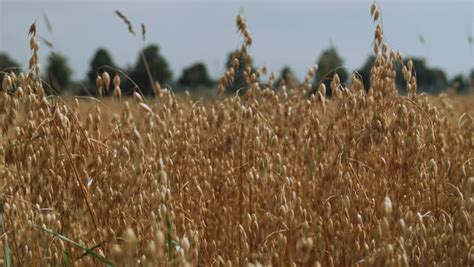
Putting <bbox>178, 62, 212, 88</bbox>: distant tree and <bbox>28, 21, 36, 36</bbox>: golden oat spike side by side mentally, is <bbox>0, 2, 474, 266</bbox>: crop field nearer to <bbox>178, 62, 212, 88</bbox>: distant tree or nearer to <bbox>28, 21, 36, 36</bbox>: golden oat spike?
<bbox>28, 21, 36, 36</bbox>: golden oat spike

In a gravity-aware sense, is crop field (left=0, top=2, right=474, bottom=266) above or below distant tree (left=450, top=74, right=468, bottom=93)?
below

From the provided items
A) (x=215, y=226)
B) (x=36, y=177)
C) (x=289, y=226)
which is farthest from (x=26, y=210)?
(x=289, y=226)

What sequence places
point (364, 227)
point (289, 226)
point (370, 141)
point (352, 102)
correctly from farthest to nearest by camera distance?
point (352, 102), point (370, 141), point (364, 227), point (289, 226)

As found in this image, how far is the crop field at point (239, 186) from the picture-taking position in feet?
6.15

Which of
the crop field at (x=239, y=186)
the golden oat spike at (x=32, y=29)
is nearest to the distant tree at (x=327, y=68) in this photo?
the crop field at (x=239, y=186)

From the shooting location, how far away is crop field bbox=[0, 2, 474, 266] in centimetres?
188

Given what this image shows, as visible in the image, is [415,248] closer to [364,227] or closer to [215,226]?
[364,227]

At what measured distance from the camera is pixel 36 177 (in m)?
2.09

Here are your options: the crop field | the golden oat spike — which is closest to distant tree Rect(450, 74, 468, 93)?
the crop field

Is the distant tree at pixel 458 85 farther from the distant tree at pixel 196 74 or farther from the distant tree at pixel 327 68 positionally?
the distant tree at pixel 196 74

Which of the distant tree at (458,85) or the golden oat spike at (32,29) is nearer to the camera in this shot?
the golden oat spike at (32,29)

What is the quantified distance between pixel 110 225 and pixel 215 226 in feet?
Result: 1.42

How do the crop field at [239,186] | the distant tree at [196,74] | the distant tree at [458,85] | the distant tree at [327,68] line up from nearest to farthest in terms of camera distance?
the crop field at [239,186] < the distant tree at [327,68] < the distant tree at [458,85] < the distant tree at [196,74]

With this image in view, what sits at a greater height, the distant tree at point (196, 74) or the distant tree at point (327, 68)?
the distant tree at point (196, 74)
